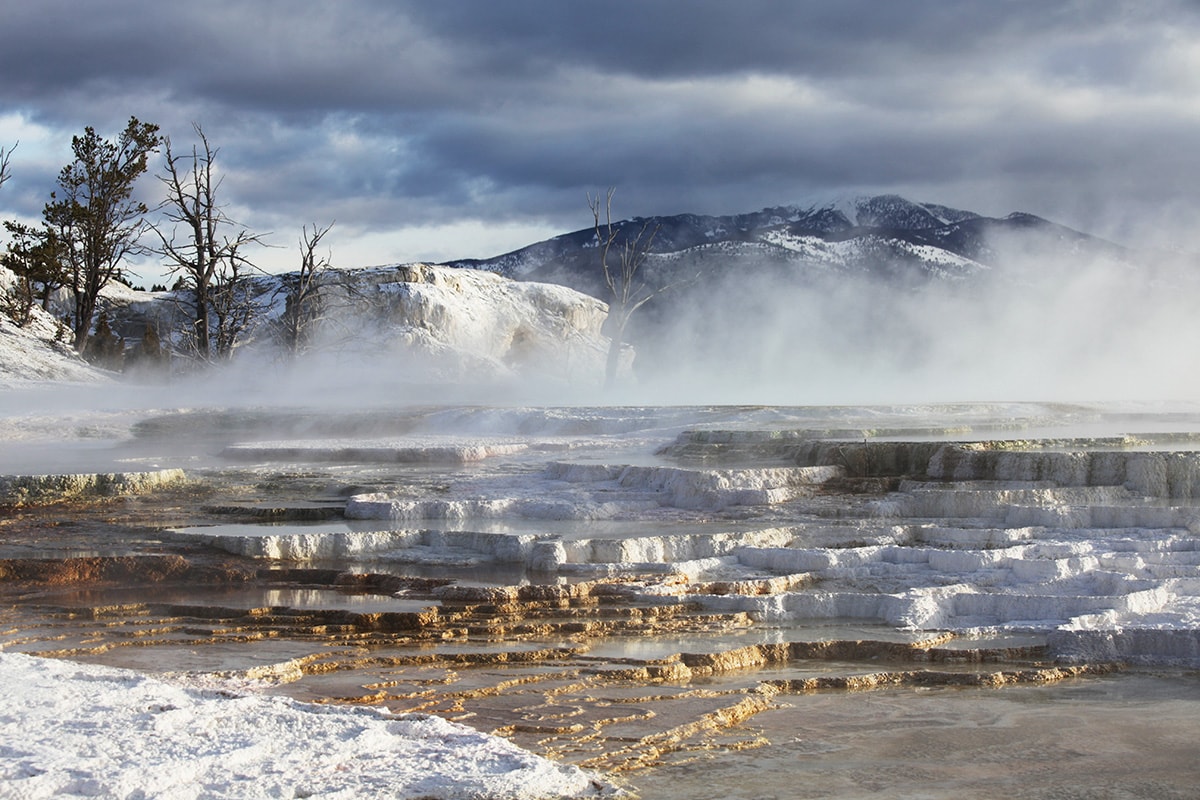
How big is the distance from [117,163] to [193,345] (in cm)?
408

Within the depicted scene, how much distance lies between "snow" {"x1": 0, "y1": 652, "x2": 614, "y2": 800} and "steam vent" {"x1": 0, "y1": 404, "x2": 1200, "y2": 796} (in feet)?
1.00

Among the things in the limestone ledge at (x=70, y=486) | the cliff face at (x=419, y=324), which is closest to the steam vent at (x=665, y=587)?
the limestone ledge at (x=70, y=486)

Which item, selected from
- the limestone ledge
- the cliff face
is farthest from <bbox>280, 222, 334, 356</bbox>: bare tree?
the limestone ledge

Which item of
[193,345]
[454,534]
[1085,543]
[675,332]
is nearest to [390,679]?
[454,534]

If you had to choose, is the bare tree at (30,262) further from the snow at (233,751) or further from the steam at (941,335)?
the snow at (233,751)

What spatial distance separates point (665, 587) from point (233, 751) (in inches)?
126

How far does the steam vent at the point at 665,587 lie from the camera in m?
4.38

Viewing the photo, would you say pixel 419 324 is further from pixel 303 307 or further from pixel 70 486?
pixel 70 486

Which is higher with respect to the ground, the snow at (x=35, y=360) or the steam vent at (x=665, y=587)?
the snow at (x=35, y=360)

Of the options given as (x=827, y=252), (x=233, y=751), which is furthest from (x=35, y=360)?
(x=827, y=252)

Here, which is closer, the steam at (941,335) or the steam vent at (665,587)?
the steam vent at (665,587)

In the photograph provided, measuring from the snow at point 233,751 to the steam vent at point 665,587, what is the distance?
0.30 meters

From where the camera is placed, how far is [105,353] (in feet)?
87.1

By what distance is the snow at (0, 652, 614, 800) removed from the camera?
3.27 m
